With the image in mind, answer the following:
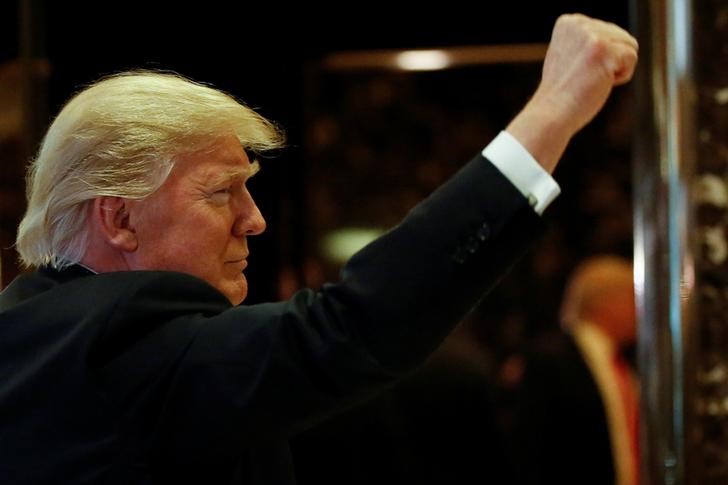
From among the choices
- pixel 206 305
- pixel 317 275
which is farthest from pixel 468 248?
pixel 317 275

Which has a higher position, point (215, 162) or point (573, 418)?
point (215, 162)

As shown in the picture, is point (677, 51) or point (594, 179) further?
point (594, 179)

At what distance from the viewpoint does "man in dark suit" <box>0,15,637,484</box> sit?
45.0 inches

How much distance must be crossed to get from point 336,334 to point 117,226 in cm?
33

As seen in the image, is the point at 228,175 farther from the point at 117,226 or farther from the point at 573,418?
the point at 573,418

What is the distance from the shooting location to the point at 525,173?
45.4 inches

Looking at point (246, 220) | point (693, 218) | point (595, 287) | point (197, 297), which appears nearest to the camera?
point (197, 297)

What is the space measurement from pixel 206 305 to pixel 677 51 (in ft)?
4.71

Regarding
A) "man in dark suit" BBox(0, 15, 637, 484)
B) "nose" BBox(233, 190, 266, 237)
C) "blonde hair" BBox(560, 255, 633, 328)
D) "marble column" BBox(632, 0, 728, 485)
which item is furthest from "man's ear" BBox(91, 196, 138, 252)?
"blonde hair" BBox(560, 255, 633, 328)

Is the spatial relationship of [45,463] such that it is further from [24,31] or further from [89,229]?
[24,31]

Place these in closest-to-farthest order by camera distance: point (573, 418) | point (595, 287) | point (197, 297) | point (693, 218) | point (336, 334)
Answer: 1. point (336, 334)
2. point (197, 297)
3. point (693, 218)
4. point (573, 418)
5. point (595, 287)

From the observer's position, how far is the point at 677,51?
2.41m

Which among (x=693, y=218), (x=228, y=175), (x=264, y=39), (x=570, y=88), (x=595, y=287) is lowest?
(x=595, y=287)

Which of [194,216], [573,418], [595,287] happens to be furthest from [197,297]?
[595,287]
